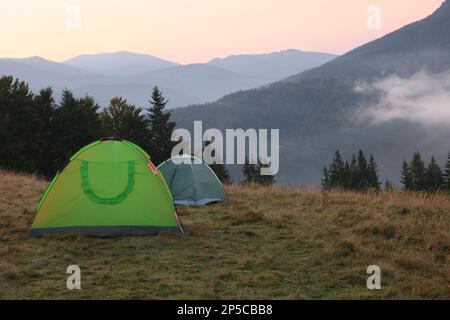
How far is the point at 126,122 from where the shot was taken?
184ft

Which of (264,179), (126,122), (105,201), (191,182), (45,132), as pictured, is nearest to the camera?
(105,201)

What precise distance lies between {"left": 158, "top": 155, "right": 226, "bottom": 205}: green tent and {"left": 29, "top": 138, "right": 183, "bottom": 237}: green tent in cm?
463

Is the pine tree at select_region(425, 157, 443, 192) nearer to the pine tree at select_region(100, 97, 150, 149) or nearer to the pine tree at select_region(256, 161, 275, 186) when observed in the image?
the pine tree at select_region(256, 161, 275, 186)

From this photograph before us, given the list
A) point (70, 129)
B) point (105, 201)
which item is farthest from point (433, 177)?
point (105, 201)

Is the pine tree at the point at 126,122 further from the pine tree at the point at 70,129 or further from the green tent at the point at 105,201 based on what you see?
the green tent at the point at 105,201

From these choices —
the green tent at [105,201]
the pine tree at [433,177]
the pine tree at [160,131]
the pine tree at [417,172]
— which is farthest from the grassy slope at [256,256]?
the pine tree at [417,172]

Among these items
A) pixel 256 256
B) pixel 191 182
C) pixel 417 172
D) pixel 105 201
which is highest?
pixel 417 172

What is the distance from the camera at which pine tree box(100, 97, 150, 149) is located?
5571 centimetres

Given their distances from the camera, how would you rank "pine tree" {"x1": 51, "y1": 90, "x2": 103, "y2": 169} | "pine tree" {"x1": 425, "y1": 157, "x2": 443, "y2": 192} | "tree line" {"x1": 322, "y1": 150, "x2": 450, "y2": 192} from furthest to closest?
"tree line" {"x1": 322, "y1": 150, "x2": 450, "y2": 192} → "pine tree" {"x1": 425, "y1": 157, "x2": 443, "y2": 192} → "pine tree" {"x1": 51, "y1": 90, "x2": 103, "y2": 169}

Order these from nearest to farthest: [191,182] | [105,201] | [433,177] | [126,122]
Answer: [105,201]
[191,182]
[126,122]
[433,177]

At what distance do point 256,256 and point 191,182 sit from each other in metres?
7.53

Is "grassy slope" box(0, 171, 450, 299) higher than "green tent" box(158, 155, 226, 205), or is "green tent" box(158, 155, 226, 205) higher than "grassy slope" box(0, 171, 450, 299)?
"green tent" box(158, 155, 226, 205)

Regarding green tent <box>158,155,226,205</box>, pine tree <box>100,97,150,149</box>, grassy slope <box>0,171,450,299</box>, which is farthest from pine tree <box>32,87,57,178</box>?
grassy slope <box>0,171,450,299</box>

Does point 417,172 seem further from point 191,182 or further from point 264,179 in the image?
point 191,182
